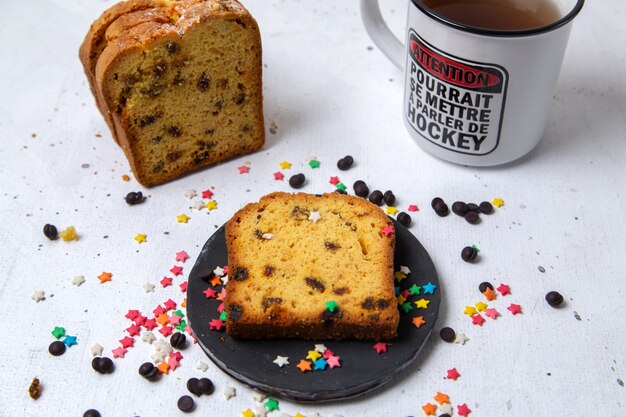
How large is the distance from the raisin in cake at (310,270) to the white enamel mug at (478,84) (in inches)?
14.3

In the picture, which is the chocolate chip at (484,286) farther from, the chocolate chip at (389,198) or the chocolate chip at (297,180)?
the chocolate chip at (297,180)

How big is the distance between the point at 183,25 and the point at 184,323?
2.57 ft

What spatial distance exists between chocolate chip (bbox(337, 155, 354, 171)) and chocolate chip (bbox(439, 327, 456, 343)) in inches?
25.7

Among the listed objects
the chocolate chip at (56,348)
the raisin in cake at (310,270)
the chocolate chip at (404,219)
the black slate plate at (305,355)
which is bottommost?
the chocolate chip at (56,348)

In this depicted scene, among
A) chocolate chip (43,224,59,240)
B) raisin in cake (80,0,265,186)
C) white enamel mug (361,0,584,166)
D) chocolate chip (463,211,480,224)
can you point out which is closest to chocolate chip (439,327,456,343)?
chocolate chip (463,211,480,224)

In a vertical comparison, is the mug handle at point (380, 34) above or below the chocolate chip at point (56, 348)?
above

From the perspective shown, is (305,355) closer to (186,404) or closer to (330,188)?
(186,404)

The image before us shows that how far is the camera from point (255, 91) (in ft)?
7.21

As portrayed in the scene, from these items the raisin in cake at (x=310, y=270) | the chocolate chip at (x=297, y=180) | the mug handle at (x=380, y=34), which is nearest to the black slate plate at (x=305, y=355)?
the raisin in cake at (x=310, y=270)

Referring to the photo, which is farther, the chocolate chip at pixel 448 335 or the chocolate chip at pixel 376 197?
the chocolate chip at pixel 376 197

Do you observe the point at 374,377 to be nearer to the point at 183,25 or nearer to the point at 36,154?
the point at 183,25

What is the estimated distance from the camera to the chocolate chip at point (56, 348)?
70.6 inches

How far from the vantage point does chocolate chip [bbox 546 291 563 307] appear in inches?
73.5

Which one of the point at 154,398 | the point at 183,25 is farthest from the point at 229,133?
the point at 154,398
